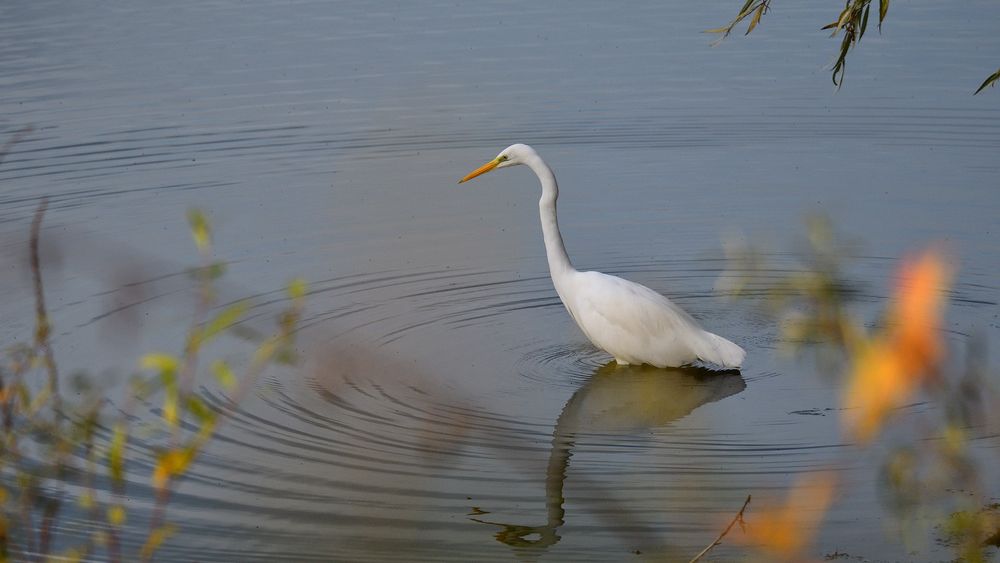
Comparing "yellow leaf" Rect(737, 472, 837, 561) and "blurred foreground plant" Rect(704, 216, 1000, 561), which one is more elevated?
"blurred foreground plant" Rect(704, 216, 1000, 561)

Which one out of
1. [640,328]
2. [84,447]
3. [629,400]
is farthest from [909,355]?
[640,328]

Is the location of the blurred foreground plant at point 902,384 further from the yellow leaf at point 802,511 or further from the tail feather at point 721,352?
the tail feather at point 721,352

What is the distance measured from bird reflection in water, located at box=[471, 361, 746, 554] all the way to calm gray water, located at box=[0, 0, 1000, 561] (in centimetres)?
2

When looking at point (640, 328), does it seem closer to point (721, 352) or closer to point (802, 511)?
point (721, 352)

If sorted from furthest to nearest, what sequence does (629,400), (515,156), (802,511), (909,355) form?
(515,156)
(629,400)
(802,511)
(909,355)

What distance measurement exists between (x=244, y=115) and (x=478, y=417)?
310 inches

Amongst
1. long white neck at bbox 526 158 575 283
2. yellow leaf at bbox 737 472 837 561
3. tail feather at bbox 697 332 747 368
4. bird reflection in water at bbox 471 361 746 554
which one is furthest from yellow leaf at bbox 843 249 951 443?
long white neck at bbox 526 158 575 283

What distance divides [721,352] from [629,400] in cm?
53

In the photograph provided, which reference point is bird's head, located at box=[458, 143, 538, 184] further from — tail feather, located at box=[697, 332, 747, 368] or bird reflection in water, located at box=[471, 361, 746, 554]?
tail feather, located at box=[697, 332, 747, 368]

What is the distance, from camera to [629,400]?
6984 millimetres

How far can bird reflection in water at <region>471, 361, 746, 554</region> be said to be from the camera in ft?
20.9

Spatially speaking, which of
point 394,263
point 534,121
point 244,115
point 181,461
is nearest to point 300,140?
A: point 244,115

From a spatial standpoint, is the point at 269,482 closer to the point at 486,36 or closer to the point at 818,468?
the point at 818,468

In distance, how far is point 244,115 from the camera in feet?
44.6
